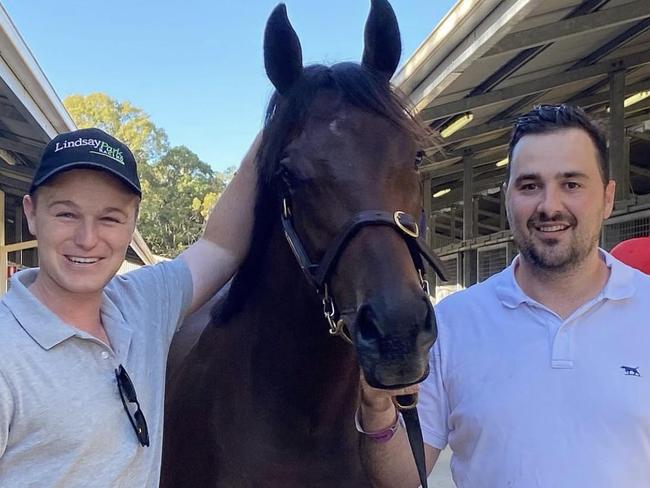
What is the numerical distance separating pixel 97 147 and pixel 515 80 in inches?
245

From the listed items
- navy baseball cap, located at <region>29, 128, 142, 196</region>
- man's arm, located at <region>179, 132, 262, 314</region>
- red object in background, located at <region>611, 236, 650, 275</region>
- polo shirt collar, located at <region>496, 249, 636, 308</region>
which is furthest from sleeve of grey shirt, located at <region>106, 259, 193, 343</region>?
red object in background, located at <region>611, 236, 650, 275</region>

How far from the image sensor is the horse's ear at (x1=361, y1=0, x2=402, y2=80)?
2092mm

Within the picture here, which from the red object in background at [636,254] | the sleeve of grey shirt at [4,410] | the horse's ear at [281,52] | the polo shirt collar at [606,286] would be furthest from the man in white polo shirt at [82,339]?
the red object in background at [636,254]

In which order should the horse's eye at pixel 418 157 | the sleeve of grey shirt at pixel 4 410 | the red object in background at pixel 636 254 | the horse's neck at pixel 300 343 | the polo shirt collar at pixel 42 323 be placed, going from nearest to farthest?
the sleeve of grey shirt at pixel 4 410
the polo shirt collar at pixel 42 323
the horse's eye at pixel 418 157
the horse's neck at pixel 300 343
the red object in background at pixel 636 254

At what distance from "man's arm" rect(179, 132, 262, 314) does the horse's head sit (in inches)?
5.5

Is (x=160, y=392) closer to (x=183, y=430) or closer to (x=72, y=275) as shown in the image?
(x=72, y=275)

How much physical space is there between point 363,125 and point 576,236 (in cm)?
61

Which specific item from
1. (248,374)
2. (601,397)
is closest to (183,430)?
(248,374)

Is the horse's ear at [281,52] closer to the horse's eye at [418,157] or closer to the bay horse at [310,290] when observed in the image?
the bay horse at [310,290]

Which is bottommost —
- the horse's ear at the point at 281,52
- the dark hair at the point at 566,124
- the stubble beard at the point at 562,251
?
the stubble beard at the point at 562,251

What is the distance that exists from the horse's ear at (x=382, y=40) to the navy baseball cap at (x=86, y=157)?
88 centimetres

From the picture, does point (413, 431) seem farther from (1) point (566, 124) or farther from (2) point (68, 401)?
(1) point (566, 124)

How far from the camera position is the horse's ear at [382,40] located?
2.09 metres

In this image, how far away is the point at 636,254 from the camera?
296cm
